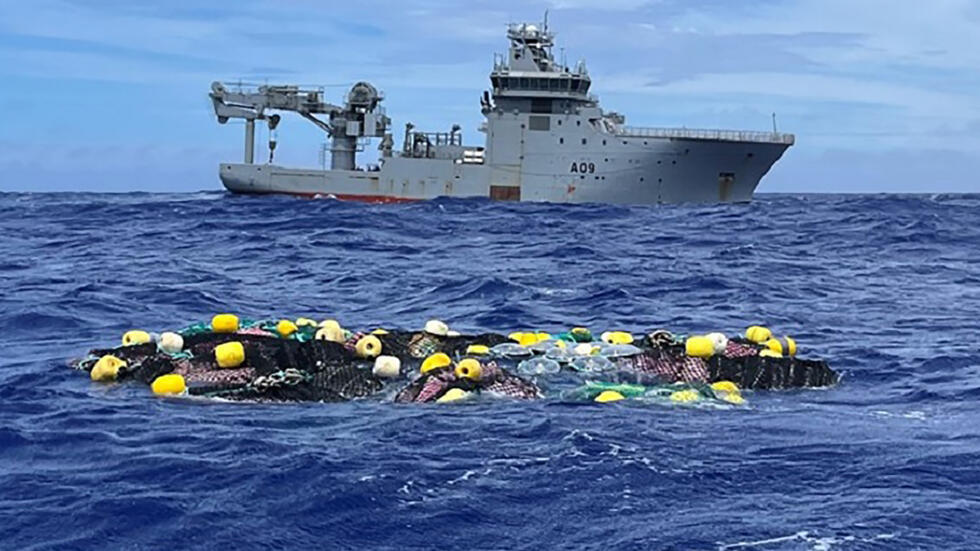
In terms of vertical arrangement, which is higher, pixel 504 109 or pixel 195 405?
pixel 504 109

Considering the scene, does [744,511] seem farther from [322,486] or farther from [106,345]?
[106,345]

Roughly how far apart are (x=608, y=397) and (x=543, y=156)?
52.0m

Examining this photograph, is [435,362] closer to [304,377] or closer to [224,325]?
[304,377]

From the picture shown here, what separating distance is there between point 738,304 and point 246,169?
169 ft

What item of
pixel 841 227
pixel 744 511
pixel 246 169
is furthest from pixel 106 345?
pixel 246 169

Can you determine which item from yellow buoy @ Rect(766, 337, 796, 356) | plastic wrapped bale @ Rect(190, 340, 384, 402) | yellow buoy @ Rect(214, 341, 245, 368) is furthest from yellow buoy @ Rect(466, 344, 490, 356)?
yellow buoy @ Rect(766, 337, 796, 356)

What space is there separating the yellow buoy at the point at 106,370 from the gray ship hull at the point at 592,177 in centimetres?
5040

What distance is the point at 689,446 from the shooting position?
42.9 ft

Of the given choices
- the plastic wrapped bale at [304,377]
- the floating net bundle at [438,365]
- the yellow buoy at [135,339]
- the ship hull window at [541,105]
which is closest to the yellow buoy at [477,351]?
the floating net bundle at [438,365]

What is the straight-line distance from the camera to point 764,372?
1700 cm

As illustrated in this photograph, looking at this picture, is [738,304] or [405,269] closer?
[738,304]

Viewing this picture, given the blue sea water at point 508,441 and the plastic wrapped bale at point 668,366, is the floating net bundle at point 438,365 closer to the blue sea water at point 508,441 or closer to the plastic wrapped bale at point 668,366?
the plastic wrapped bale at point 668,366

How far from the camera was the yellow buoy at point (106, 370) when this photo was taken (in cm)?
1700

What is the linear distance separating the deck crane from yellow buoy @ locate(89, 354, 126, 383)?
2196 inches
